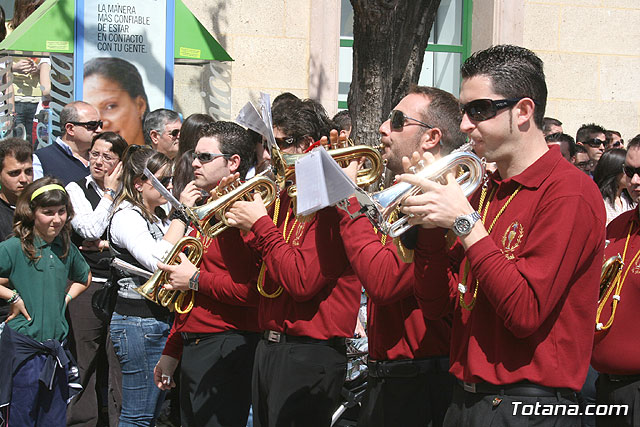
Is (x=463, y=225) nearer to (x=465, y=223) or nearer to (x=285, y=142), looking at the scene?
(x=465, y=223)

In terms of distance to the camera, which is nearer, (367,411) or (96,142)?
(367,411)

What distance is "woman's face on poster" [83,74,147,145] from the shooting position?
A: 310 inches

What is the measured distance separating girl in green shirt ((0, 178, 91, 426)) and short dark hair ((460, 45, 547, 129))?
3649 millimetres

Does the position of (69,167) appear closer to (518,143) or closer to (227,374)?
(227,374)

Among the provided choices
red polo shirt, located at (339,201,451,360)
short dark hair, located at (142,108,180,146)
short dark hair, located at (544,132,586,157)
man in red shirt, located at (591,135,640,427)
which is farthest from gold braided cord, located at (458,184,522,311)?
short dark hair, located at (544,132,586,157)

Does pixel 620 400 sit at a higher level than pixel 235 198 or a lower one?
lower

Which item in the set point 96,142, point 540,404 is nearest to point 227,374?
point 540,404

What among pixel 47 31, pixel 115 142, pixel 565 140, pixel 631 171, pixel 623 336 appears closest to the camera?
pixel 623 336

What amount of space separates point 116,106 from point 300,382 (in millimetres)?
5070

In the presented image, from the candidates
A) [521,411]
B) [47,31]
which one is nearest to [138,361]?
[521,411]

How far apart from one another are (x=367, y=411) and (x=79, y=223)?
3362mm

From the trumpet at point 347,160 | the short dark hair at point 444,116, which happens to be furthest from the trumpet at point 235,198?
the short dark hair at point 444,116

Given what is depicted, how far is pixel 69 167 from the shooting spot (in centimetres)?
696

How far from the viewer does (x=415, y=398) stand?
11.6ft
